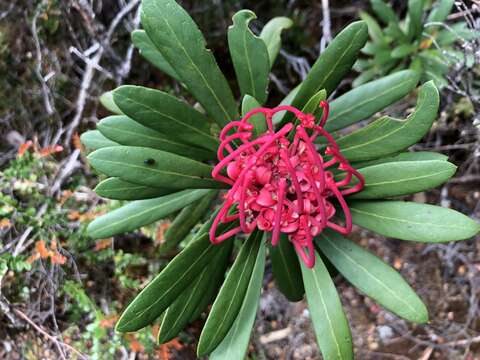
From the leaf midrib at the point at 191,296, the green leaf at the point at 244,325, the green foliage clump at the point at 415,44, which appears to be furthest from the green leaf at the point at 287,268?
the green foliage clump at the point at 415,44

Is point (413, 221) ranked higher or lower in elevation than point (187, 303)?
higher

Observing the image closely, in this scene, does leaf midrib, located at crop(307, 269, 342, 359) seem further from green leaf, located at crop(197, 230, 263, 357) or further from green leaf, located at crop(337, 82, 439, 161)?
green leaf, located at crop(337, 82, 439, 161)

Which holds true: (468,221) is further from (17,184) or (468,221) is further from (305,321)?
(17,184)

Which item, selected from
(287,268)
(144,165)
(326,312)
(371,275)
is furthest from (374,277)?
(144,165)

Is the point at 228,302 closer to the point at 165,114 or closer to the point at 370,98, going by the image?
the point at 165,114

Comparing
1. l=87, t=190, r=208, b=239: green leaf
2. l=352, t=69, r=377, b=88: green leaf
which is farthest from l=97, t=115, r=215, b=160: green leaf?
l=352, t=69, r=377, b=88: green leaf

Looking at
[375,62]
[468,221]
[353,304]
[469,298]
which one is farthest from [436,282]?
[468,221]
